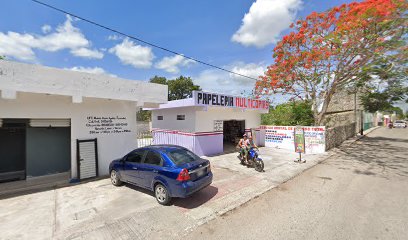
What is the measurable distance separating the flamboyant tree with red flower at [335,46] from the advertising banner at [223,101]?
142 inches

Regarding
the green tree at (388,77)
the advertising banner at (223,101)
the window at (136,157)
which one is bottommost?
the window at (136,157)

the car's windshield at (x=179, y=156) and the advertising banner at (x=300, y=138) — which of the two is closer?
the car's windshield at (x=179, y=156)

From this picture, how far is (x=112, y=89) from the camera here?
7148 millimetres

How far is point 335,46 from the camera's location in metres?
11.9

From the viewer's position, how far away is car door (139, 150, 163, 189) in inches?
198

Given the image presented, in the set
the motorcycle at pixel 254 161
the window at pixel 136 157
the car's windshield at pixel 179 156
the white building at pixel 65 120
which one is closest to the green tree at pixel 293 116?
the motorcycle at pixel 254 161

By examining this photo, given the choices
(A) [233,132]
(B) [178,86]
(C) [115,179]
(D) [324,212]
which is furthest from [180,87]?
(D) [324,212]

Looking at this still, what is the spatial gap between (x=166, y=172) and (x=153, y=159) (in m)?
0.74

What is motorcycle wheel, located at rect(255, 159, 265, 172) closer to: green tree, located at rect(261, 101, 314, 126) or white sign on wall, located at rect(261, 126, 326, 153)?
white sign on wall, located at rect(261, 126, 326, 153)

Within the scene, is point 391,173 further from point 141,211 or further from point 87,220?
point 87,220

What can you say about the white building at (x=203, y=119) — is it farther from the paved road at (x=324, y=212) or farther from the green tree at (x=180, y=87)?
the green tree at (x=180, y=87)

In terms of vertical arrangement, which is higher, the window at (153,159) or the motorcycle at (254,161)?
the window at (153,159)

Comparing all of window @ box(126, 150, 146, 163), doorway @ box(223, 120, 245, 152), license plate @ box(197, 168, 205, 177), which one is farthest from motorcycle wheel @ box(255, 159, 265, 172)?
doorway @ box(223, 120, 245, 152)

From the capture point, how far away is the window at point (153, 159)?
508cm
